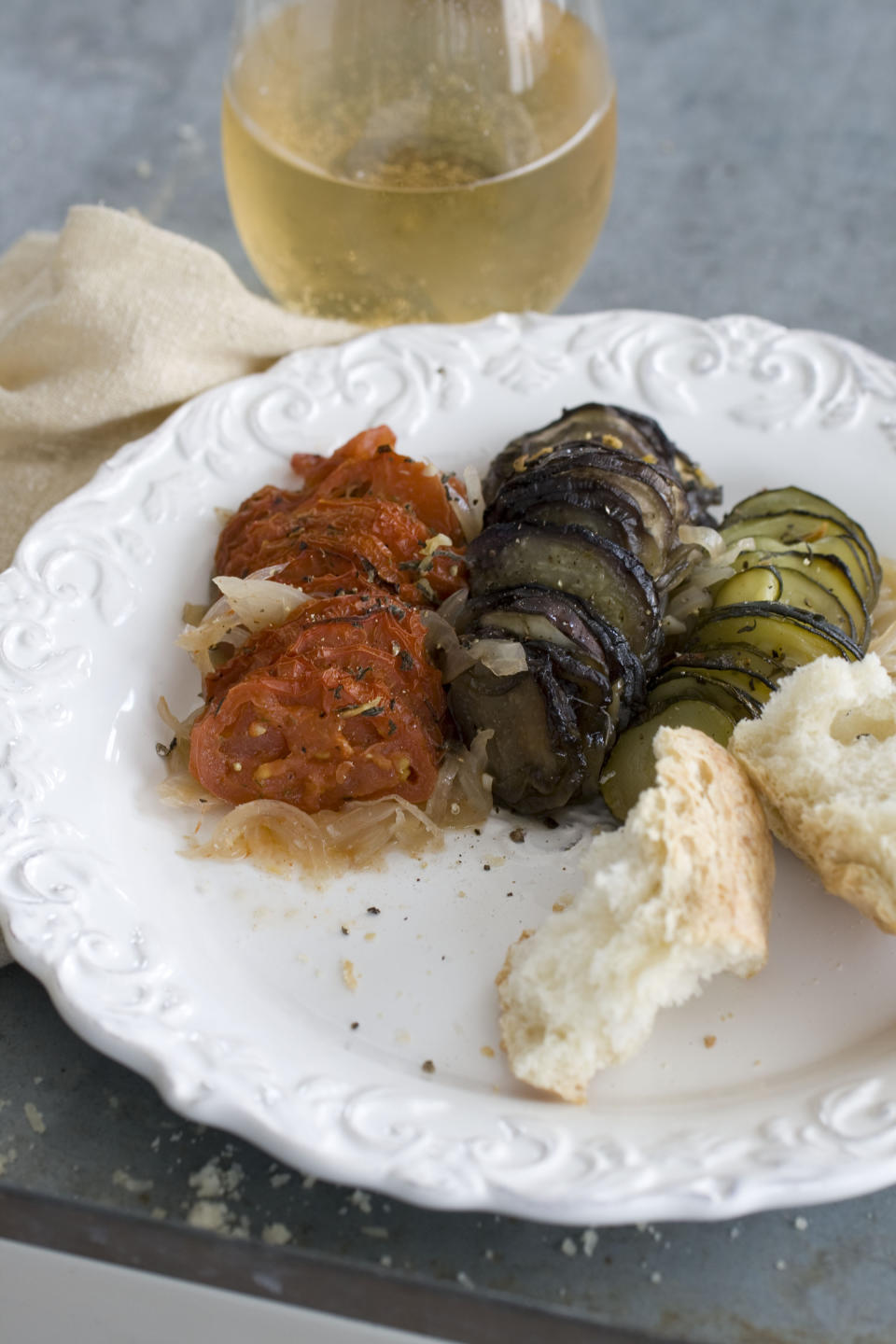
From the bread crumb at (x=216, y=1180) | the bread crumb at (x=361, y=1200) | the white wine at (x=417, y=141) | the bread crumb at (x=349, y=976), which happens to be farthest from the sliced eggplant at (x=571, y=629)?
the white wine at (x=417, y=141)

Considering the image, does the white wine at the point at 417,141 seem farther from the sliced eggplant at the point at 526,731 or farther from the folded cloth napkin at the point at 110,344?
the sliced eggplant at the point at 526,731

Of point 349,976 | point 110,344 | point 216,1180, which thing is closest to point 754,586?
point 349,976

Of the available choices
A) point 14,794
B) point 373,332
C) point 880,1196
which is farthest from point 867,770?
point 373,332

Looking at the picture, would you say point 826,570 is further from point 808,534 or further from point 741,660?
point 741,660

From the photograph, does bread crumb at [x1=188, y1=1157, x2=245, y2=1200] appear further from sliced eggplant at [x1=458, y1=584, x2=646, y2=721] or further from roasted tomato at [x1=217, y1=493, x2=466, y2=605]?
roasted tomato at [x1=217, y1=493, x2=466, y2=605]

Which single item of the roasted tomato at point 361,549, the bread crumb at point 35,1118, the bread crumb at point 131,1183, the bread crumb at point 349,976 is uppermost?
the roasted tomato at point 361,549

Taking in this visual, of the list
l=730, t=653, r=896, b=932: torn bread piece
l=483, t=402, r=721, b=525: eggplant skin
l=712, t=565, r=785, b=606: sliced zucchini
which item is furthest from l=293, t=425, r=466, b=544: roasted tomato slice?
l=730, t=653, r=896, b=932: torn bread piece
